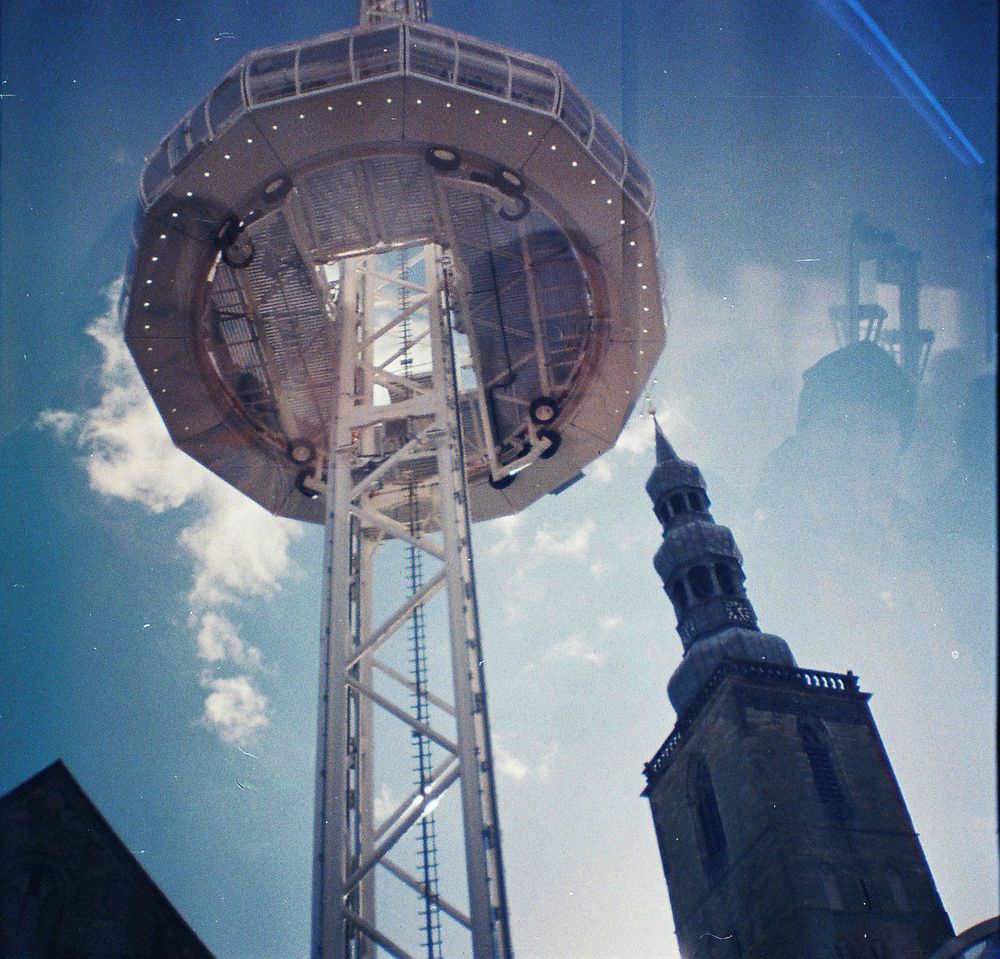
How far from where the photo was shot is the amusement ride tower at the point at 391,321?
50.9 ft

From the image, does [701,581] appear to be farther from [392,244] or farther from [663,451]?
[392,244]

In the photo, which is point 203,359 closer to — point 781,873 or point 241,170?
point 241,170

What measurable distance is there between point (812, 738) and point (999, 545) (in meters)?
39.0

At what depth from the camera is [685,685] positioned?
153 feet

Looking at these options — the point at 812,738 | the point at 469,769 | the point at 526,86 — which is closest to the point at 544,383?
the point at 526,86

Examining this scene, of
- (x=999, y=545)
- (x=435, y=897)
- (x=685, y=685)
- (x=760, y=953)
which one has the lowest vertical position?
(x=999, y=545)

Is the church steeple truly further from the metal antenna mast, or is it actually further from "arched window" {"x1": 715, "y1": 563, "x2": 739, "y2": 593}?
the metal antenna mast

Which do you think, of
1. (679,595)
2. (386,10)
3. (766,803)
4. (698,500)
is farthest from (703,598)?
(386,10)

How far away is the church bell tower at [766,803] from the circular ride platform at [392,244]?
20626 mm

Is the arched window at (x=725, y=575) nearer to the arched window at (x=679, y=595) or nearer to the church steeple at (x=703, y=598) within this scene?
the church steeple at (x=703, y=598)

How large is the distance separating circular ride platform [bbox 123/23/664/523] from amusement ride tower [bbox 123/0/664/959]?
1.5 inches

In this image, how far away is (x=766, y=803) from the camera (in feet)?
129

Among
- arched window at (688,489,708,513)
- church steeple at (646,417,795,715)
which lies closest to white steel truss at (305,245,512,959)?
church steeple at (646,417,795,715)

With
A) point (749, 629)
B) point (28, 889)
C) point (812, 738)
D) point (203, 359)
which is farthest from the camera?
point (749, 629)
